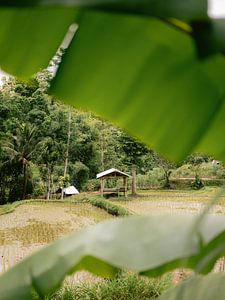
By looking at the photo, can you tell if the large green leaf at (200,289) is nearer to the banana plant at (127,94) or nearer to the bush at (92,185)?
the banana plant at (127,94)

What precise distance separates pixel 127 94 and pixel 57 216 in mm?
12032

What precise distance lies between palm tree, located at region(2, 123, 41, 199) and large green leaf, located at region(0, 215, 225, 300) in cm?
1381

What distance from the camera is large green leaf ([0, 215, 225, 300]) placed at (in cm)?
30

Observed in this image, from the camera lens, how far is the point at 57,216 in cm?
1226

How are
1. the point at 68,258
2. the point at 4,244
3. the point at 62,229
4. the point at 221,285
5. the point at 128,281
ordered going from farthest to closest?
1. the point at 62,229
2. the point at 4,244
3. the point at 128,281
4. the point at 221,285
5. the point at 68,258

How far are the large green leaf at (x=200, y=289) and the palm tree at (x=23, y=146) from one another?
13824 mm

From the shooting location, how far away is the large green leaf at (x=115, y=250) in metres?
0.30

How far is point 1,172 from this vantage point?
46.5 ft

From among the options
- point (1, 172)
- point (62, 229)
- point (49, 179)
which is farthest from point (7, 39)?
point (49, 179)

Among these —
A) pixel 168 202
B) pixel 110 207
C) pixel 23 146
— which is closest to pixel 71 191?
pixel 23 146

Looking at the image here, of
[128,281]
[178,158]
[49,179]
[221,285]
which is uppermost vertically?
[49,179]

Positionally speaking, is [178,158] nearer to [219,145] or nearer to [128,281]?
[219,145]

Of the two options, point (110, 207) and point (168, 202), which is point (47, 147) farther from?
point (168, 202)

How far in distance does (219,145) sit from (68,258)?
233 millimetres
